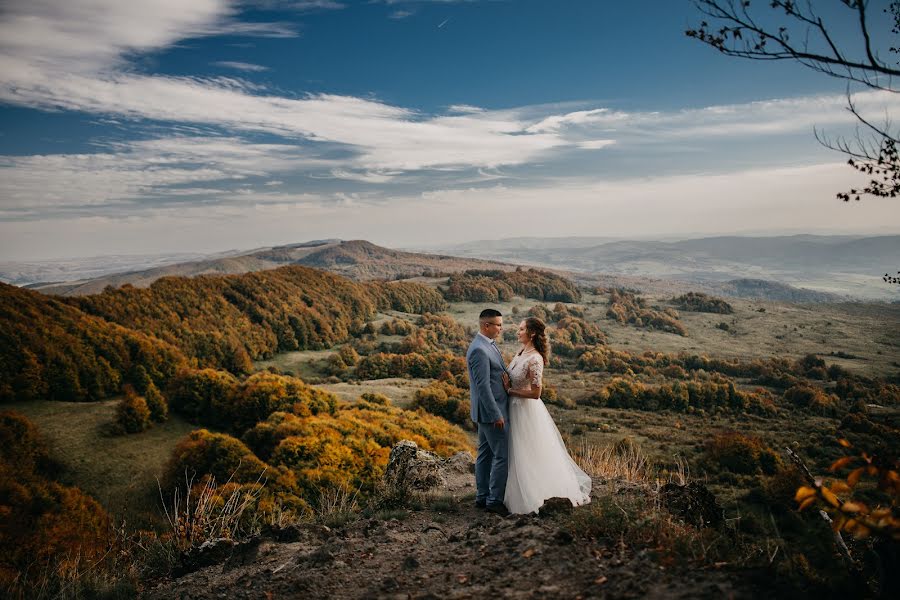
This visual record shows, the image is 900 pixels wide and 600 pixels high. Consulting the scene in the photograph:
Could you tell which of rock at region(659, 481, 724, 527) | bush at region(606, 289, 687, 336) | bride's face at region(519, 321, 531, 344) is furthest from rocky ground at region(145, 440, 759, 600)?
bush at region(606, 289, 687, 336)

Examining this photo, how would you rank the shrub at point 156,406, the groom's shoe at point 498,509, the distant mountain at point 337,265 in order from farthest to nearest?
the distant mountain at point 337,265
the shrub at point 156,406
the groom's shoe at point 498,509

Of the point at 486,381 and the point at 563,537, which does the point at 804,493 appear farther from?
the point at 486,381

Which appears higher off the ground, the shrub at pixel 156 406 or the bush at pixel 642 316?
the shrub at pixel 156 406

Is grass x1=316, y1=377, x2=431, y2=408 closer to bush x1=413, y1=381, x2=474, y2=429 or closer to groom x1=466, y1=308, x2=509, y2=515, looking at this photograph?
bush x1=413, y1=381, x2=474, y2=429

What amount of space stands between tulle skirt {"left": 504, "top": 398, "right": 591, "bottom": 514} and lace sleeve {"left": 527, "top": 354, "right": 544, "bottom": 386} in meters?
0.31

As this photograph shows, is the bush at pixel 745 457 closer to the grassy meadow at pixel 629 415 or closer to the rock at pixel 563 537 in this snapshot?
the grassy meadow at pixel 629 415

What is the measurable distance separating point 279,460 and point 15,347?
59.4 ft

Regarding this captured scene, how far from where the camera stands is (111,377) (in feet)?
82.4

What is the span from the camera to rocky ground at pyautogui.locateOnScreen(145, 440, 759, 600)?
143 inches

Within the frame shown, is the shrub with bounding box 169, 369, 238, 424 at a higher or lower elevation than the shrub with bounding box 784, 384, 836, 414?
higher

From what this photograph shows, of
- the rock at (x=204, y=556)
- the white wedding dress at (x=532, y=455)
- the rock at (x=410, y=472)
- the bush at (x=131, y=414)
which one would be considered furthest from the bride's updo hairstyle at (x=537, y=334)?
the bush at (x=131, y=414)

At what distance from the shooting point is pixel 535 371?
601 centimetres

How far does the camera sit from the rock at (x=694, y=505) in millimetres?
5266

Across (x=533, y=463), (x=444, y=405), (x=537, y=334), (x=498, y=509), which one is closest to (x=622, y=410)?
(x=444, y=405)
